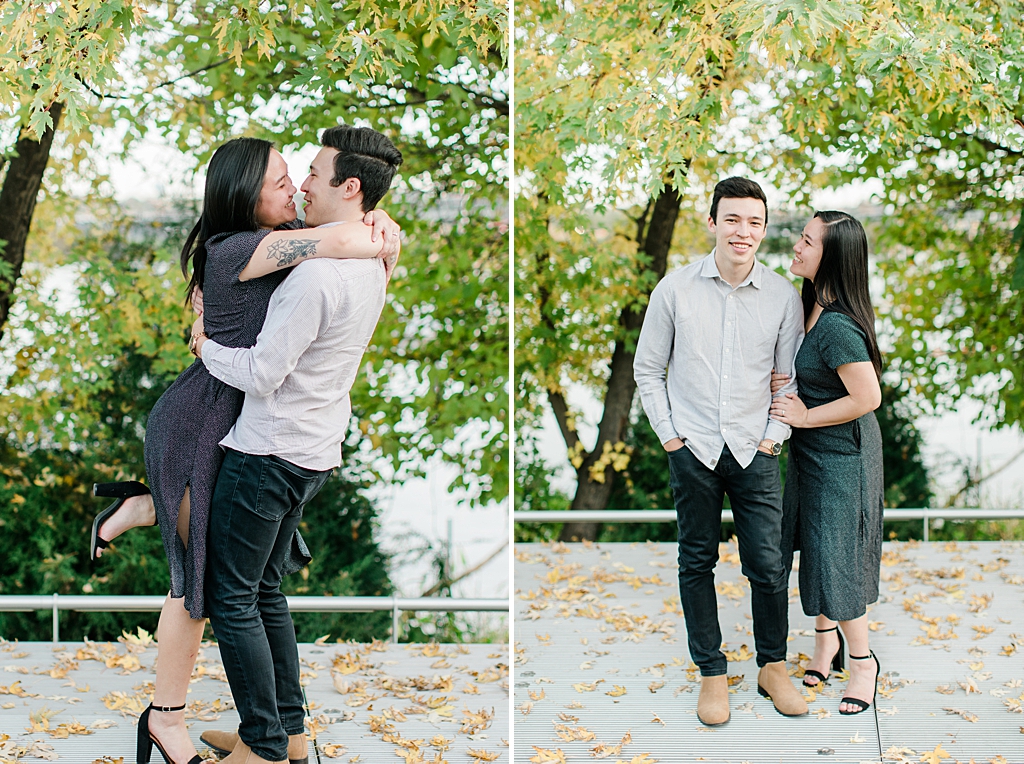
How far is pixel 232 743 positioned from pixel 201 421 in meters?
0.94

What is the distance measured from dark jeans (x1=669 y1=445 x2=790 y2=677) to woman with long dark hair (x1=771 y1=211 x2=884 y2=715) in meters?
0.12

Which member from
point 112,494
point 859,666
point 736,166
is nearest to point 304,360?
point 112,494

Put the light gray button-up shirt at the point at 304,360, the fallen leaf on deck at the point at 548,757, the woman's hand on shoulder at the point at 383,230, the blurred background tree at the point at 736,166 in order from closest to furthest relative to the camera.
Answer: the light gray button-up shirt at the point at 304,360
the woman's hand on shoulder at the point at 383,230
the fallen leaf on deck at the point at 548,757
the blurred background tree at the point at 736,166

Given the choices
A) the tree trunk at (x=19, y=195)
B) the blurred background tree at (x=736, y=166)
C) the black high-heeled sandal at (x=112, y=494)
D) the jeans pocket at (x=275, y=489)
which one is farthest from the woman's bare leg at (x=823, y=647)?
the tree trunk at (x=19, y=195)

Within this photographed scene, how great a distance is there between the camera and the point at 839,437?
2521mm

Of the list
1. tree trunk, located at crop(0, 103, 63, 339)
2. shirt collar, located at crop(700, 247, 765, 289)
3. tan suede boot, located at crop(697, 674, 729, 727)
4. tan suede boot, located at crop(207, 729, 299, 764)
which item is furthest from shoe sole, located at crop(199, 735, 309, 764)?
tree trunk, located at crop(0, 103, 63, 339)

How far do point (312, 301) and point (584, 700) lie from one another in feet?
5.18

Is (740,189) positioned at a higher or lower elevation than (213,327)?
higher

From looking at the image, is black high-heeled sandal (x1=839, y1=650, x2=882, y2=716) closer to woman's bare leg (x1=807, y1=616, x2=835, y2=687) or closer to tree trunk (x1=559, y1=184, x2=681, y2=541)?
woman's bare leg (x1=807, y1=616, x2=835, y2=687)

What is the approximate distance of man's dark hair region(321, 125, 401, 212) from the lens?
1.94 metres

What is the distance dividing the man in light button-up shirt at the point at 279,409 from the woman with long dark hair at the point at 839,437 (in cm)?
127

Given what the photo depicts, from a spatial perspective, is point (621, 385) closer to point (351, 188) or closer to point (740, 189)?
point (740, 189)

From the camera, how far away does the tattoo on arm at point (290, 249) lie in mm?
1890

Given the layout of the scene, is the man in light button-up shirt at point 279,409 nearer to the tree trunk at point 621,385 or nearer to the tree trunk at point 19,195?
the tree trunk at point 19,195
